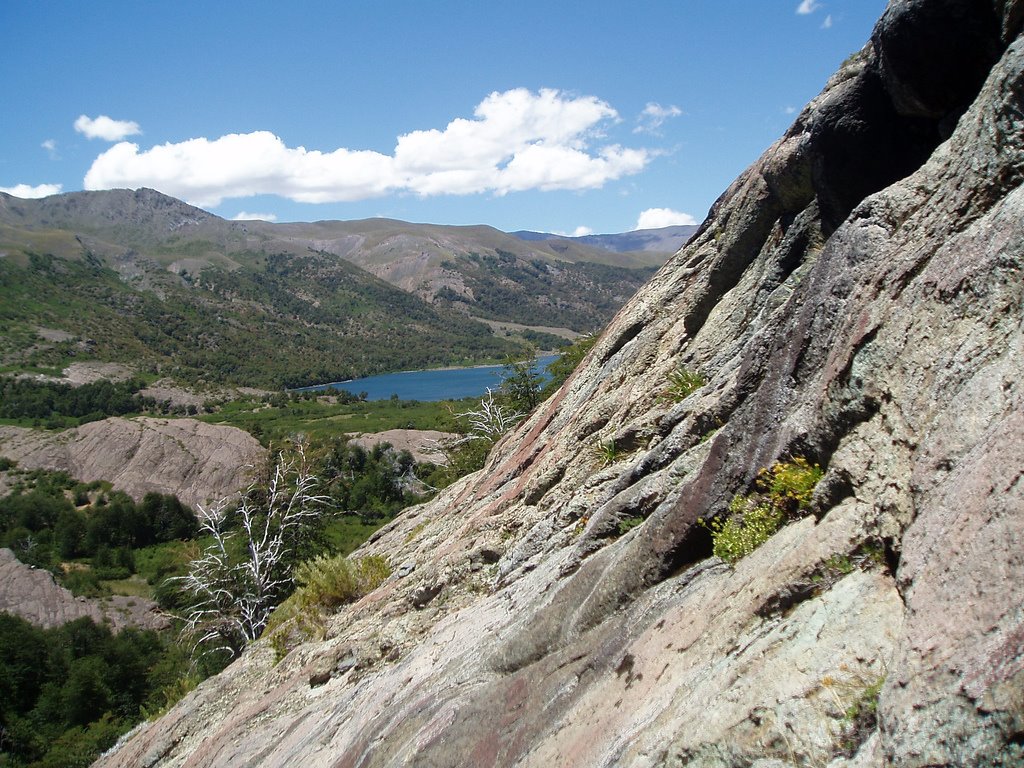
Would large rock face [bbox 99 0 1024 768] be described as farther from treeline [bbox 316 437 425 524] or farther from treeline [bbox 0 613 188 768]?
treeline [bbox 316 437 425 524]

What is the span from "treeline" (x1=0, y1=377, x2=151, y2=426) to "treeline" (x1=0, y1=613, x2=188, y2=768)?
120997mm

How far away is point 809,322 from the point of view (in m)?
7.02

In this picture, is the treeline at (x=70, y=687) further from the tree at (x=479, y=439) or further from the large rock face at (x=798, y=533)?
the large rock face at (x=798, y=533)

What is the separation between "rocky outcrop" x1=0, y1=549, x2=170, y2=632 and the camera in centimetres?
6297

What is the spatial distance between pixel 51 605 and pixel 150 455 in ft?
149

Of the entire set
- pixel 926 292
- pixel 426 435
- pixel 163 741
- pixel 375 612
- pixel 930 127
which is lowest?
pixel 426 435

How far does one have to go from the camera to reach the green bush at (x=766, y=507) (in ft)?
20.2

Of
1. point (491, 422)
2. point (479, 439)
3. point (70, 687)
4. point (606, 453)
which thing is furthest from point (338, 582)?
point (70, 687)

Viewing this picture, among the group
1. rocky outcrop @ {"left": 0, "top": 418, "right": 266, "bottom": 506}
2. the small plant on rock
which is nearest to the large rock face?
the small plant on rock

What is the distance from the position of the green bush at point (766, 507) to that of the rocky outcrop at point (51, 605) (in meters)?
67.7

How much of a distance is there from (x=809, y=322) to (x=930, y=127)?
12.9 feet

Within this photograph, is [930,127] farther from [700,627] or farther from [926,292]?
[700,627]

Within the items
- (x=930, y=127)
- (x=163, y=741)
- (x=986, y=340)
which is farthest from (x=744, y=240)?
(x=163, y=741)

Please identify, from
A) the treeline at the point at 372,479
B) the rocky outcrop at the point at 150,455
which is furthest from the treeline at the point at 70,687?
the rocky outcrop at the point at 150,455
